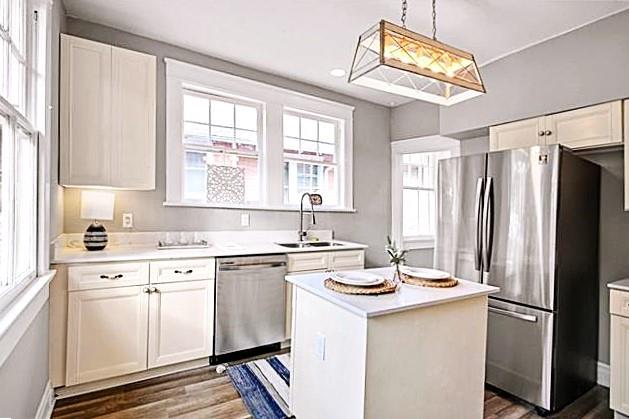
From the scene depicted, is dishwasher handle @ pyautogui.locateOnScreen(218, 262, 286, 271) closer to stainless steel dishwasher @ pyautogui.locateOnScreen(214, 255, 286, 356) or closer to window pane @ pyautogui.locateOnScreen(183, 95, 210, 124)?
stainless steel dishwasher @ pyautogui.locateOnScreen(214, 255, 286, 356)

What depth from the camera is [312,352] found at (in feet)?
6.16

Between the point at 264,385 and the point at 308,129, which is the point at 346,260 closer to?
the point at 264,385

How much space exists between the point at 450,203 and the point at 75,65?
10.2 feet

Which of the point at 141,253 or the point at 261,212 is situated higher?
the point at 261,212

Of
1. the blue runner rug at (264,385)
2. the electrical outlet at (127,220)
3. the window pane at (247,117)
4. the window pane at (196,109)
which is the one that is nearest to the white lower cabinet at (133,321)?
the blue runner rug at (264,385)

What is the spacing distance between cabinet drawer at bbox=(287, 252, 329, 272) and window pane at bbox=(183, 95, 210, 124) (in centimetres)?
164

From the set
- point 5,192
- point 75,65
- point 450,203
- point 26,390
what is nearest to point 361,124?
point 450,203

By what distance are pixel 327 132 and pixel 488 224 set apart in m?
2.39

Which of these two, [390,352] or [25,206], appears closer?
[390,352]

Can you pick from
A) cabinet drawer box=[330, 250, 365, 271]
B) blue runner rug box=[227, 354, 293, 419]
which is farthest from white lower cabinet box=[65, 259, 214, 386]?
cabinet drawer box=[330, 250, 365, 271]

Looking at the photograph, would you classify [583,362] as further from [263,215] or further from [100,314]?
[100,314]

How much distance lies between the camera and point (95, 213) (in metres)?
2.75

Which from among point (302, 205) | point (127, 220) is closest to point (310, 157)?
A: point (302, 205)

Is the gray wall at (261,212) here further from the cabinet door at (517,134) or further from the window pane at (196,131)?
the cabinet door at (517,134)
